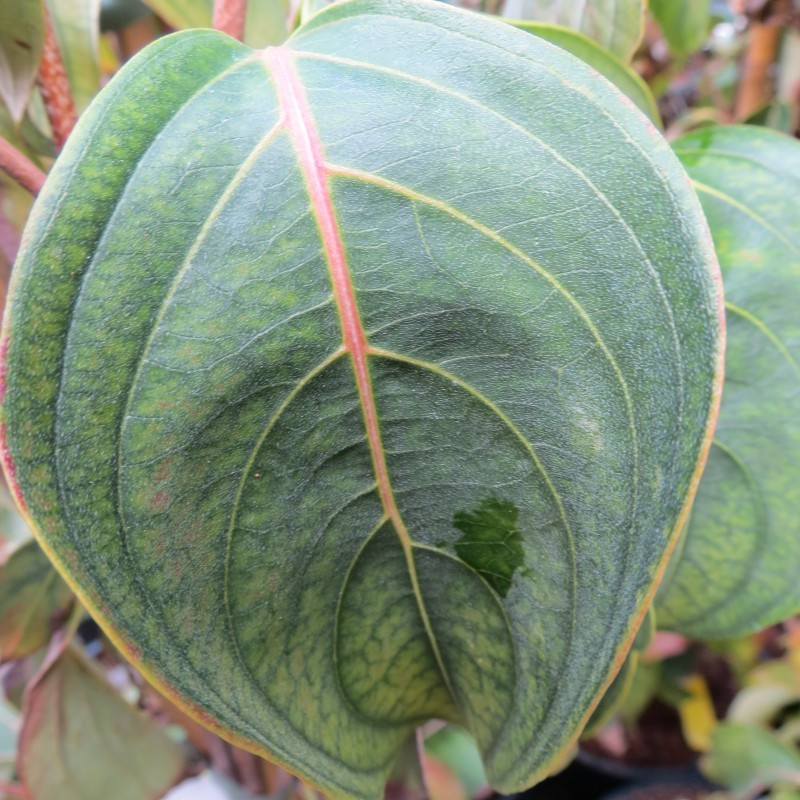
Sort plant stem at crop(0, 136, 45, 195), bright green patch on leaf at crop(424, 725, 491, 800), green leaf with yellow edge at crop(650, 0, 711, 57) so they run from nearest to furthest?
plant stem at crop(0, 136, 45, 195) → green leaf with yellow edge at crop(650, 0, 711, 57) → bright green patch on leaf at crop(424, 725, 491, 800)

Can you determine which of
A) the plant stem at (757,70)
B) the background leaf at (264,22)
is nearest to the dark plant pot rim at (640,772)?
the plant stem at (757,70)

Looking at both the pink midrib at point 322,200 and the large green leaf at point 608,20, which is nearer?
the pink midrib at point 322,200

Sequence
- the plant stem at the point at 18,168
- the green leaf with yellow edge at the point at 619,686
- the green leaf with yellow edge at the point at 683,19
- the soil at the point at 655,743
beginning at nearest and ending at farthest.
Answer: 1. the plant stem at the point at 18,168
2. the green leaf with yellow edge at the point at 619,686
3. the green leaf with yellow edge at the point at 683,19
4. the soil at the point at 655,743

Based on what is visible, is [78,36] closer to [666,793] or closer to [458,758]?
[458,758]

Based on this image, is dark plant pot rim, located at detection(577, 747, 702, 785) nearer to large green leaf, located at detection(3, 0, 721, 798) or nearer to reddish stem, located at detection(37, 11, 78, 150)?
large green leaf, located at detection(3, 0, 721, 798)

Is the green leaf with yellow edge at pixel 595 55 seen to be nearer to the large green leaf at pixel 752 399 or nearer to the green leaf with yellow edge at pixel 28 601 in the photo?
the large green leaf at pixel 752 399

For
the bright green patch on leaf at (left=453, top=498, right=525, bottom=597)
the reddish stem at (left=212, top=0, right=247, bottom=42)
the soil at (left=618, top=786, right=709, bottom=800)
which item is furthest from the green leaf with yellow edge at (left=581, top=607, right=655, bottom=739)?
the soil at (left=618, top=786, right=709, bottom=800)

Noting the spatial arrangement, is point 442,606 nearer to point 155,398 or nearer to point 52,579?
point 155,398
